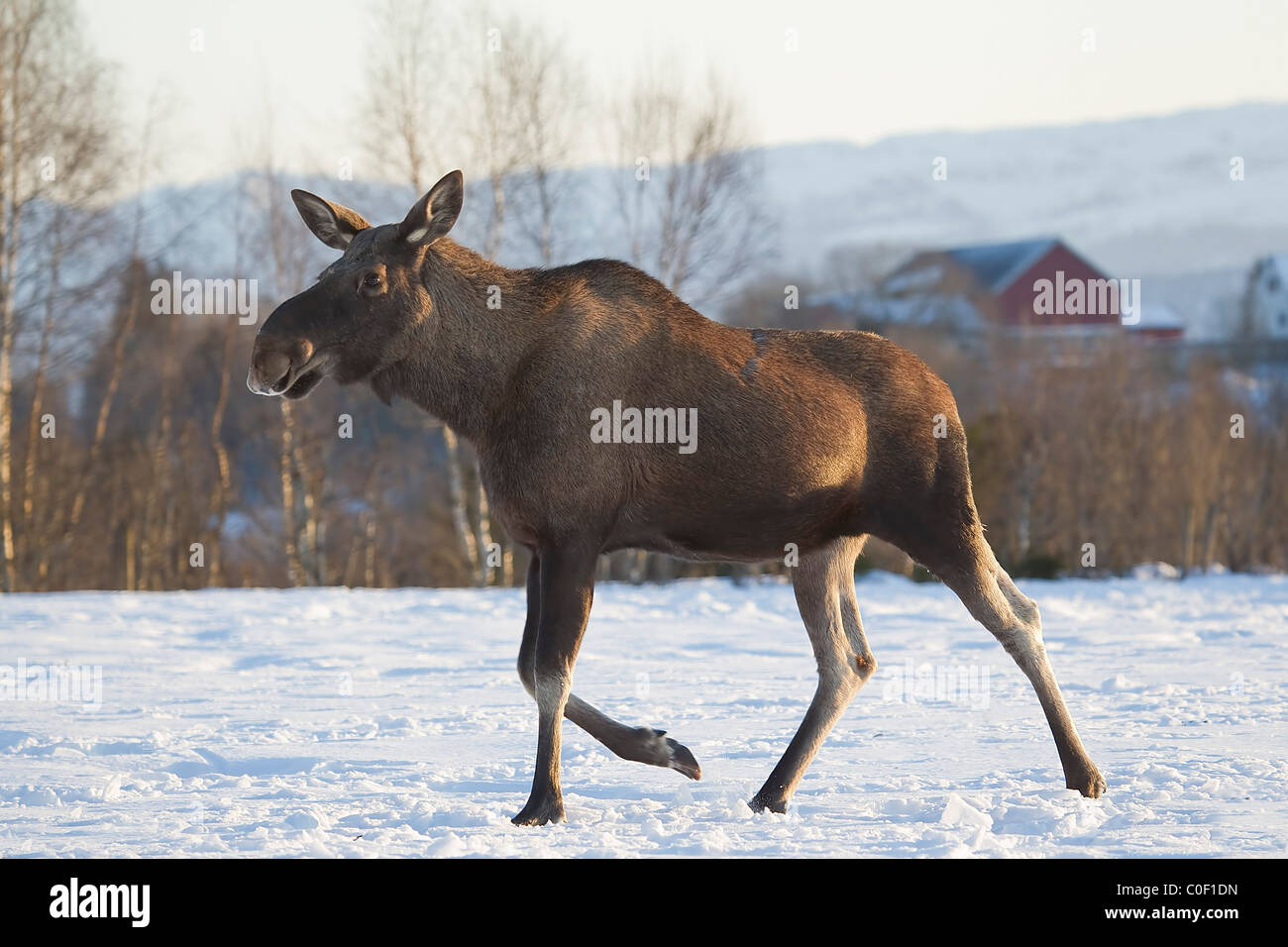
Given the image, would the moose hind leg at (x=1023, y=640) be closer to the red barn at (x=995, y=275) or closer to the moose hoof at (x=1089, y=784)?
the moose hoof at (x=1089, y=784)

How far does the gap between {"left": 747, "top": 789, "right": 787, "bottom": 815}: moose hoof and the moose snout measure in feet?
8.64

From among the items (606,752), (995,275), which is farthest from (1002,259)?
(606,752)

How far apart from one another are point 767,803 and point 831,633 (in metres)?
0.88

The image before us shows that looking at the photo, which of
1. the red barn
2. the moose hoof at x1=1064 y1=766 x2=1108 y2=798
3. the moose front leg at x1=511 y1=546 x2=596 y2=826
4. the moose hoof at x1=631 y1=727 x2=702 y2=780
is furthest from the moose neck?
the red barn

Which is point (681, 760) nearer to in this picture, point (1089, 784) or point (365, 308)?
point (1089, 784)

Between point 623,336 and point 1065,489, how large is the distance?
24123mm

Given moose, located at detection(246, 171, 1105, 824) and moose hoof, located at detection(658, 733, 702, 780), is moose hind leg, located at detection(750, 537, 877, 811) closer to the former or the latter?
moose, located at detection(246, 171, 1105, 824)

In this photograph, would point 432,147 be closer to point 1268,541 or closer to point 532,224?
point 532,224

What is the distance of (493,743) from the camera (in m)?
7.58

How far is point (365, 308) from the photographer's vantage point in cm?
575

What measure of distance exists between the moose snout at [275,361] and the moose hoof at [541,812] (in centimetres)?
194

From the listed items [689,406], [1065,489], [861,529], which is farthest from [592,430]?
[1065,489]
